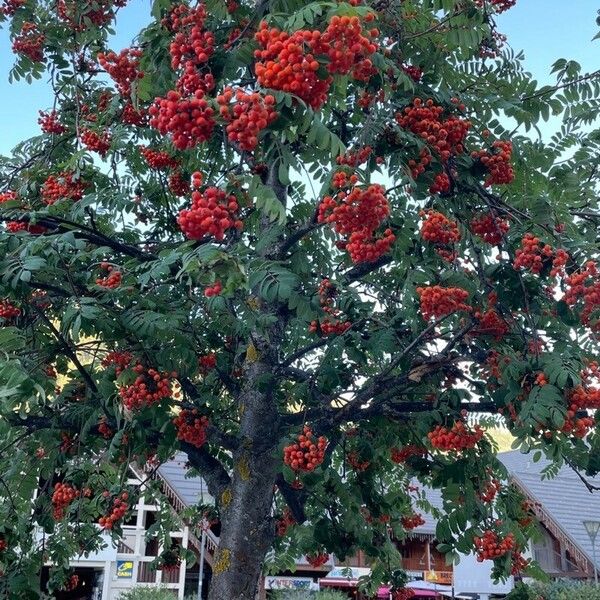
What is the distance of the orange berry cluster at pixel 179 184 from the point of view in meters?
5.82

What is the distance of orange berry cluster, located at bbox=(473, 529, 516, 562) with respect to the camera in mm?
5355

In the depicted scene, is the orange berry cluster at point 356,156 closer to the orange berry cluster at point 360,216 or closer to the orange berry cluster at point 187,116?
the orange berry cluster at point 360,216

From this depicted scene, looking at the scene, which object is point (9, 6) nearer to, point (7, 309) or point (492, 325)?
point (7, 309)

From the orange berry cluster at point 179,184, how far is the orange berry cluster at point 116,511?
276 centimetres

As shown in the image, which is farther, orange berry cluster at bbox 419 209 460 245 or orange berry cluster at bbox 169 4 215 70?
orange berry cluster at bbox 419 209 460 245

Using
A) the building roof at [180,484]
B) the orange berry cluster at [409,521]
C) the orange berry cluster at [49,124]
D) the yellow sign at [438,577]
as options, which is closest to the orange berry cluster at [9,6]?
the orange berry cluster at [49,124]

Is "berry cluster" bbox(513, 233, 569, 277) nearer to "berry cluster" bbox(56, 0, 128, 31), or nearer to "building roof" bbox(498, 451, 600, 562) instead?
"berry cluster" bbox(56, 0, 128, 31)

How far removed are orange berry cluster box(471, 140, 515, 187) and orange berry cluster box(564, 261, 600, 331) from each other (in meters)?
1.03

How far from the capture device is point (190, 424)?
505cm

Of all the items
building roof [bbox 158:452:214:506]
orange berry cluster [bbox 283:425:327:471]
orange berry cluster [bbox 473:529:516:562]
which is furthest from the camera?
building roof [bbox 158:452:214:506]

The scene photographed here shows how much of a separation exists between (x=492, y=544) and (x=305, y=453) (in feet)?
6.59

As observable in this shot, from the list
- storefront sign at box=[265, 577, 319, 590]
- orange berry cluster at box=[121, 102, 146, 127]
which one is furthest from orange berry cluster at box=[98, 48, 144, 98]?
storefront sign at box=[265, 577, 319, 590]

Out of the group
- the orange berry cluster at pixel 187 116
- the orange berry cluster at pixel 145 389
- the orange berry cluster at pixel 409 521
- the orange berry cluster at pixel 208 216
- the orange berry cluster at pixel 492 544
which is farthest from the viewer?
the orange berry cluster at pixel 409 521

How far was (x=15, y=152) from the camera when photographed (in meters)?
6.55
